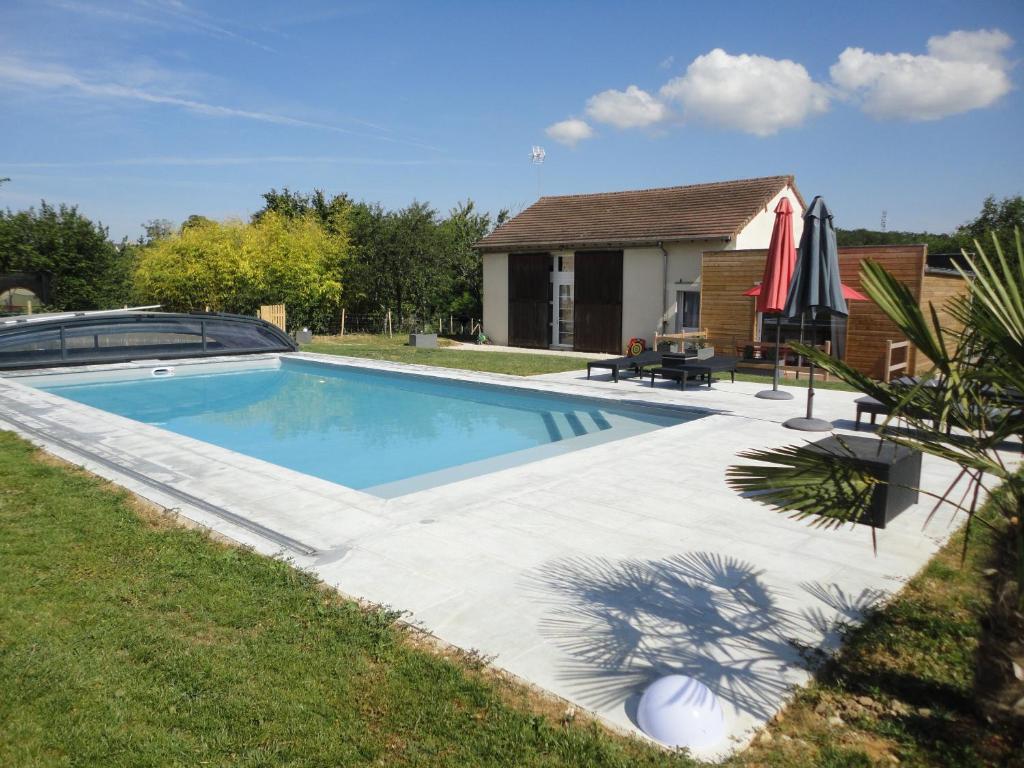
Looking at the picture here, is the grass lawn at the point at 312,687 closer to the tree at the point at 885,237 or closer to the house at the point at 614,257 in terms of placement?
the house at the point at 614,257

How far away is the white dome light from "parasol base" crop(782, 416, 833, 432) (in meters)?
7.29

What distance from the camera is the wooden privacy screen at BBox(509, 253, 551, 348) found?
78.0ft


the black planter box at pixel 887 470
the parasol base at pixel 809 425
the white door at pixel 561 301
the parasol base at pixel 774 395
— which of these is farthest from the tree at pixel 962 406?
the white door at pixel 561 301

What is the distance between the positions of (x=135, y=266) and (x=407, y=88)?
50.9 feet

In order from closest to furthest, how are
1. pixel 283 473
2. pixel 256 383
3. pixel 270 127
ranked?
pixel 283 473
pixel 256 383
pixel 270 127

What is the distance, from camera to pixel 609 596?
15.0 feet

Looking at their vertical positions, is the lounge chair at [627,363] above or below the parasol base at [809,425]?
above

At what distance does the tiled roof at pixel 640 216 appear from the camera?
20.1m

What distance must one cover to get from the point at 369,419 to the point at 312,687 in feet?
32.9

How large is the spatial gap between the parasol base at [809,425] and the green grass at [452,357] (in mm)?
7037

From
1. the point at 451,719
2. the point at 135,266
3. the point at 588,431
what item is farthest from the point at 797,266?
the point at 135,266

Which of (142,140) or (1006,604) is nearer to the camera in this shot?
(1006,604)

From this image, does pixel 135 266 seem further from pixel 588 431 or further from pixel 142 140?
pixel 588 431

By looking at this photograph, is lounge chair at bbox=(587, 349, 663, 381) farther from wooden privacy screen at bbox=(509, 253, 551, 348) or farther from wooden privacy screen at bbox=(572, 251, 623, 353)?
wooden privacy screen at bbox=(509, 253, 551, 348)
